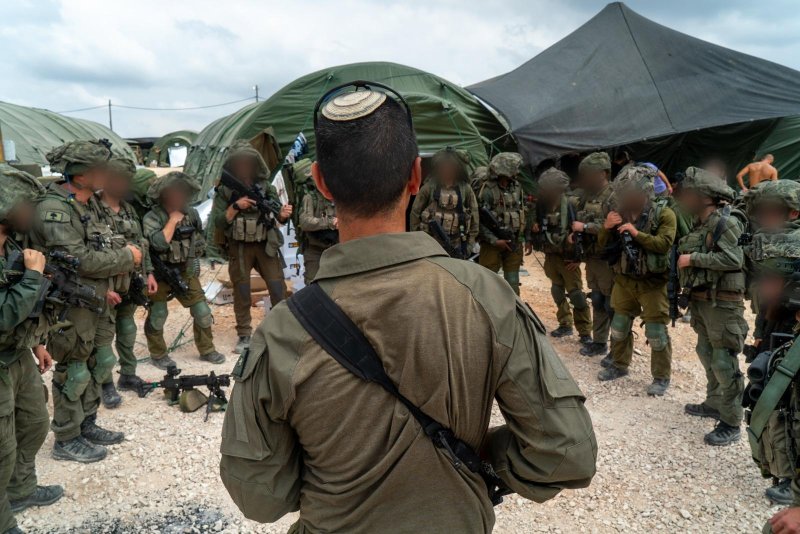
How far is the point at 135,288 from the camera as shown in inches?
185

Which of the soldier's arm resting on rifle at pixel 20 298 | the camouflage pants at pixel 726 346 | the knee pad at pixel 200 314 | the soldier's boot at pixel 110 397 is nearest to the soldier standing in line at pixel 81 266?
the soldier's boot at pixel 110 397

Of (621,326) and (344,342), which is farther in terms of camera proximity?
(621,326)

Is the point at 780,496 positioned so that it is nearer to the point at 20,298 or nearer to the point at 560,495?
the point at 560,495

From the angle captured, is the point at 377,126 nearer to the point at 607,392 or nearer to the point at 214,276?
the point at 607,392

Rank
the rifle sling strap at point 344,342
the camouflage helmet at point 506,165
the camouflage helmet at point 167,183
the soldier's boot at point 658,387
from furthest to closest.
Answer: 1. the camouflage helmet at point 506,165
2. the camouflage helmet at point 167,183
3. the soldier's boot at point 658,387
4. the rifle sling strap at point 344,342

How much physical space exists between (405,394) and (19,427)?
9.62 feet

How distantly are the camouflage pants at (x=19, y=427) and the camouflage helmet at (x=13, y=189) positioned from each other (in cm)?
83

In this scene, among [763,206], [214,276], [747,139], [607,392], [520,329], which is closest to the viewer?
[520,329]

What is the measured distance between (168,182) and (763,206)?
4.60 m

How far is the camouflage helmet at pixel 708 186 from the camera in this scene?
392 centimetres

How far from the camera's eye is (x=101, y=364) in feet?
13.5

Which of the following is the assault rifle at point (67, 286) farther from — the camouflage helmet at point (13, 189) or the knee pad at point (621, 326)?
the knee pad at point (621, 326)

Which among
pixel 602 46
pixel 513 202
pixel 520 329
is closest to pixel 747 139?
pixel 602 46

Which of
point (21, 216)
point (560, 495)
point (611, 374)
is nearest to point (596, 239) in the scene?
point (611, 374)
